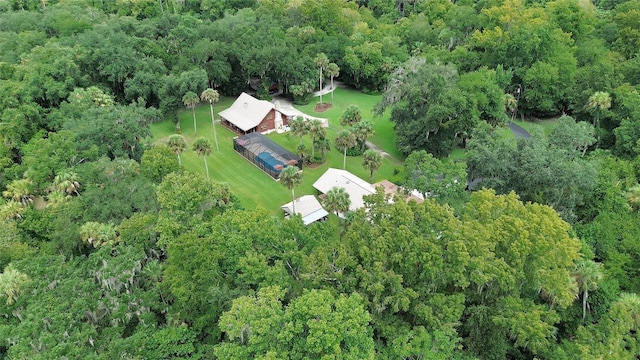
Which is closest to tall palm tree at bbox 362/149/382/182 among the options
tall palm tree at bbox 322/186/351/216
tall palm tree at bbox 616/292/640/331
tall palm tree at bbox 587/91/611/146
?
tall palm tree at bbox 322/186/351/216

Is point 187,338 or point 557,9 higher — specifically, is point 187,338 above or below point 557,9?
below

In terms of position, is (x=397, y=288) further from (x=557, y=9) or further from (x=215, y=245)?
(x=557, y=9)

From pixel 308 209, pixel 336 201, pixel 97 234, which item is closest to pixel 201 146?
pixel 308 209

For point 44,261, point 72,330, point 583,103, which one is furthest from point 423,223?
point 583,103

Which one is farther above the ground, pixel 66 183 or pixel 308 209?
pixel 66 183

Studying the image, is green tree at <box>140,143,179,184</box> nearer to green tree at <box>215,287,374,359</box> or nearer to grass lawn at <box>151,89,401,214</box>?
grass lawn at <box>151,89,401,214</box>

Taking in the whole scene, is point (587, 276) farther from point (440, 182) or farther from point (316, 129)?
point (316, 129)
